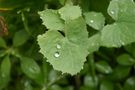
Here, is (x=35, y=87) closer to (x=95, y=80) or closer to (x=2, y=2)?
(x=95, y=80)

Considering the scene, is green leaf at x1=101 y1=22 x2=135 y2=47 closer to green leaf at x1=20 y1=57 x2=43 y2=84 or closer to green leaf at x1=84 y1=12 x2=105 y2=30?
green leaf at x1=84 y1=12 x2=105 y2=30

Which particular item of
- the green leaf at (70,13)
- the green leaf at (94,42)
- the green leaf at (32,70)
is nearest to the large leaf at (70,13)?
the green leaf at (70,13)

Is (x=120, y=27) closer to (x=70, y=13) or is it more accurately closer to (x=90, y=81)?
(x=70, y=13)

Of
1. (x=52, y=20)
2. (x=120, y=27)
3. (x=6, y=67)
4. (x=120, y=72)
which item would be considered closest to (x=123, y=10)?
(x=120, y=27)

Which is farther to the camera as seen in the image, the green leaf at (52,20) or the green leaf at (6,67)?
the green leaf at (6,67)

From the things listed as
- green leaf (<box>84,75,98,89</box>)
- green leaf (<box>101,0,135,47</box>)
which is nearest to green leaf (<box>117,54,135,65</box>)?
green leaf (<box>84,75,98,89</box>)

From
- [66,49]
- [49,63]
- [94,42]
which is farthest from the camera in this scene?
[49,63]

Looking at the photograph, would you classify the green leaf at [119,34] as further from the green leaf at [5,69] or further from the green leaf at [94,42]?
the green leaf at [5,69]
